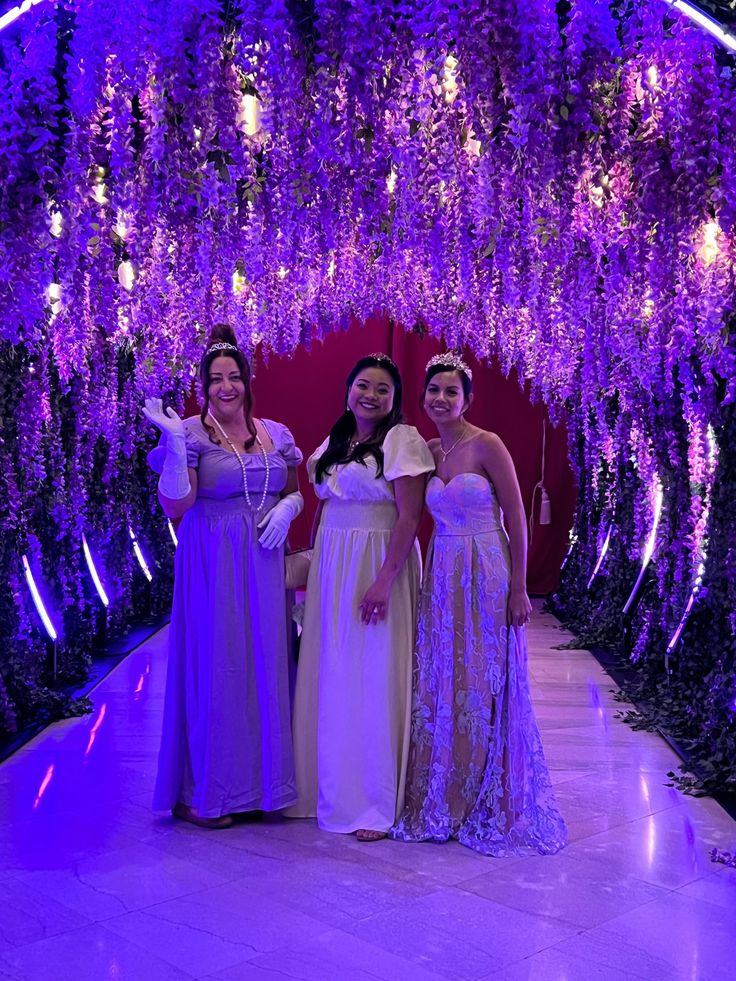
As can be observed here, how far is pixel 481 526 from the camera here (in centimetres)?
302

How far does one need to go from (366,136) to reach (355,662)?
1650 millimetres

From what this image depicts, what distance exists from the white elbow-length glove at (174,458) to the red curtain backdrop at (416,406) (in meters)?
5.74

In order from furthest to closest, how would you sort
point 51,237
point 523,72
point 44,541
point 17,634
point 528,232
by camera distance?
point 44,541 < point 17,634 < point 528,232 < point 51,237 < point 523,72

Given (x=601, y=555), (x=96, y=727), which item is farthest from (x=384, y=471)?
(x=601, y=555)

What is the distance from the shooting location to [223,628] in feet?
Result: 9.92

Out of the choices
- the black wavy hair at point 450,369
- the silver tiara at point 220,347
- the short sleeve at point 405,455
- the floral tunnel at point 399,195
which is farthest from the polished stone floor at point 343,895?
the silver tiara at point 220,347

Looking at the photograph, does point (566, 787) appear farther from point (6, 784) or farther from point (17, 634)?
point (17, 634)

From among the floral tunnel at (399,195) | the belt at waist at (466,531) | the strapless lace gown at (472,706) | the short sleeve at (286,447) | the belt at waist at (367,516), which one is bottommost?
the strapless lace gown at (472,706)

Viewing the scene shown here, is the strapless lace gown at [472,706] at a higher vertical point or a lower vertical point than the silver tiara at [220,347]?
lower

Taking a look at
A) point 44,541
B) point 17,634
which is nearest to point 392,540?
point 17,634

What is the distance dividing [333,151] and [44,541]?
2.54 m

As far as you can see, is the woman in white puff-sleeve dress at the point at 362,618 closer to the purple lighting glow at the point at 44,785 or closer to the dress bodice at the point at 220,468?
the dress bodice at the point at 220,468

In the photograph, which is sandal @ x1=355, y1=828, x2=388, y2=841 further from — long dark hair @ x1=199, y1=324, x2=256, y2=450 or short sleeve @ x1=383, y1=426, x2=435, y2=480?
long dark hair @ x1=199, y1=324, x2=256, y2=450

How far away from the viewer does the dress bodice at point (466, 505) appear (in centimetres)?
299
